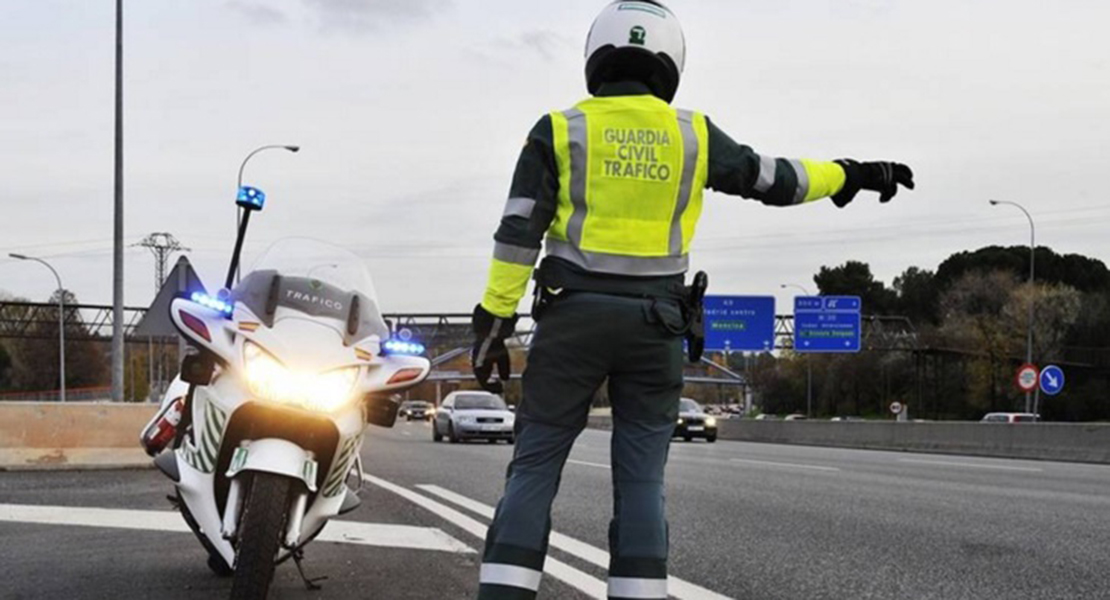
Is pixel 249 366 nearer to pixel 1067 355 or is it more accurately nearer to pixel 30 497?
pixel 30 497

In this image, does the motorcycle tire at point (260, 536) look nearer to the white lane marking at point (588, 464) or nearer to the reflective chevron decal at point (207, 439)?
the reflective chevron decal at point (207, 439)

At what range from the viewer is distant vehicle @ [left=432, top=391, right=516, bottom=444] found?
2634 cm

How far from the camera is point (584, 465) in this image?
14922mm

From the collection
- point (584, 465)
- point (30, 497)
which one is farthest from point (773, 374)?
point (30, 497)

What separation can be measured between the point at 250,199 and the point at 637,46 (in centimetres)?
266

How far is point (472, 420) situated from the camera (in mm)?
26406

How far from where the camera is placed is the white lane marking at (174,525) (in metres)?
6.72

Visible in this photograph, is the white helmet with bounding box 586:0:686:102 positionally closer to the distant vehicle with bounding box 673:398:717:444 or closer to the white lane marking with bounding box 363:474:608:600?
the white lane marking with bounding box 363:474:608:600

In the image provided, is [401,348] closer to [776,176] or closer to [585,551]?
[776,176]

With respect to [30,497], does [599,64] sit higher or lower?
higher

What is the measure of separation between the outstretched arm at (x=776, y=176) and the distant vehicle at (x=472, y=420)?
22.0 metres

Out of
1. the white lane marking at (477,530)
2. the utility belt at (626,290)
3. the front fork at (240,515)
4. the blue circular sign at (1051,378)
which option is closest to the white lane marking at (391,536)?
the white lane marking at (477,530)

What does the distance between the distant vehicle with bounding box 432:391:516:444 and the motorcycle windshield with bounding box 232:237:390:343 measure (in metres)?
20.9

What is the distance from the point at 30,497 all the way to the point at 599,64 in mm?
7157
